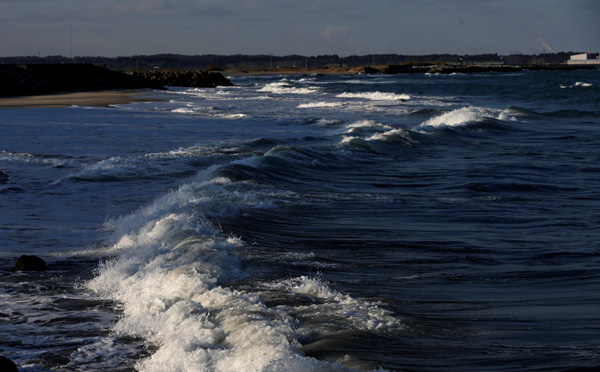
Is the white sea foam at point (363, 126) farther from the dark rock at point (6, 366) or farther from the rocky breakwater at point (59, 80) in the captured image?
the rocky breakwater at point (59, 80)

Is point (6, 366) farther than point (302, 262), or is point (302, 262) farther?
point (302, 262)

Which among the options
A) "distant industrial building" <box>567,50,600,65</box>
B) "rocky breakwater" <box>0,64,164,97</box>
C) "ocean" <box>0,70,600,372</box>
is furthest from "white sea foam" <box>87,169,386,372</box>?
"distant industrial building" <box>567,50,600,65</box>

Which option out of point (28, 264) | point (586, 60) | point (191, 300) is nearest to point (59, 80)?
point (28, 264)

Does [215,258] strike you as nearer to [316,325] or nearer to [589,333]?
[316,325]

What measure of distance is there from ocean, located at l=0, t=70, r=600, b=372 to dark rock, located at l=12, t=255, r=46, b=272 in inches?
4.1

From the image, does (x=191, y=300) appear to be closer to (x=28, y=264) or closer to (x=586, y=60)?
(x=28, y=264)

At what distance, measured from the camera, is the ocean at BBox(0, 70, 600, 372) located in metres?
5.33

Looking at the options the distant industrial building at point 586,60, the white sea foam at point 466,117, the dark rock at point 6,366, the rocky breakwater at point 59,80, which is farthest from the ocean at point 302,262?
the distant industrial building at point 586,60

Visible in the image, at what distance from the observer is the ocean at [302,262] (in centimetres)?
533

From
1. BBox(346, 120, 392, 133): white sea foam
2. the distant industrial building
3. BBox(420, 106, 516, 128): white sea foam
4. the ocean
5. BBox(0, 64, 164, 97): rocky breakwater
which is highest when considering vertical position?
the distant industrial building

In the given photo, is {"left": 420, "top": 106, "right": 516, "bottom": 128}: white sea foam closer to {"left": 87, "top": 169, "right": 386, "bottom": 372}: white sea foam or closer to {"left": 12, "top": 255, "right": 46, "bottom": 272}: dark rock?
{"left": 87, "top": 169, "right": 386, "bottom": 372}: white sea foam

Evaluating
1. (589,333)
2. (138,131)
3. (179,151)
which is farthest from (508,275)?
(138,131)

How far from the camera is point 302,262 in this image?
305 inches

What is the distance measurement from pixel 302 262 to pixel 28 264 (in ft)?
9.50
